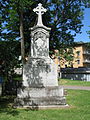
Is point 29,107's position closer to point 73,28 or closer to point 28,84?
point 28,84

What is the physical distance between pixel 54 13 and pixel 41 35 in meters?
18.3

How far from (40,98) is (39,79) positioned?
1030 millimetres

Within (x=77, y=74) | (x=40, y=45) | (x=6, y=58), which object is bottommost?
(x=77, y=74)

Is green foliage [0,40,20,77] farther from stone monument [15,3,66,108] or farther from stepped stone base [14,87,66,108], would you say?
stepped stone base [14,87,66,108]

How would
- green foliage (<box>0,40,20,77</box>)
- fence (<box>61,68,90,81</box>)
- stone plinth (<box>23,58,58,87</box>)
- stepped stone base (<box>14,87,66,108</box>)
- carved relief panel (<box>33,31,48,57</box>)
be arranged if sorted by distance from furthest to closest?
fence (<box>61,68,90,81</box>), green foliage (<box>0,40,20,77</box>), carved relief panel (<box>33,31,48,57</box>), stone plinth (<box>23,58,58,87</box>), stepped stone base (<box>14,87,66,108</box>)

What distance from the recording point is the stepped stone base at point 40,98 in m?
9.61

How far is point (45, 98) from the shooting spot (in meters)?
9.77

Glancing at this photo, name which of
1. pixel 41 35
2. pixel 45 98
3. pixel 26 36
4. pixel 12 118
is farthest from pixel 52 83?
pixel 26 36

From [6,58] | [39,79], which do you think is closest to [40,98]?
[39,79]

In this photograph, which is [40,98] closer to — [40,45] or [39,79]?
[39,79]

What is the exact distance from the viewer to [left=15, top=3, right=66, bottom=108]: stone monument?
31.8 feet

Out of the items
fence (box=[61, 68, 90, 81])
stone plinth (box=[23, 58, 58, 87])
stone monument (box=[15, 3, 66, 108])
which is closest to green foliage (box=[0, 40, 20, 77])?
stone monument (box=[15, 3, 66, 108])

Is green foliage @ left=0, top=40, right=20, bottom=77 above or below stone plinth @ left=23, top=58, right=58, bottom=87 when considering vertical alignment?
above

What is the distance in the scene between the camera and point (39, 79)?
34.1ft
